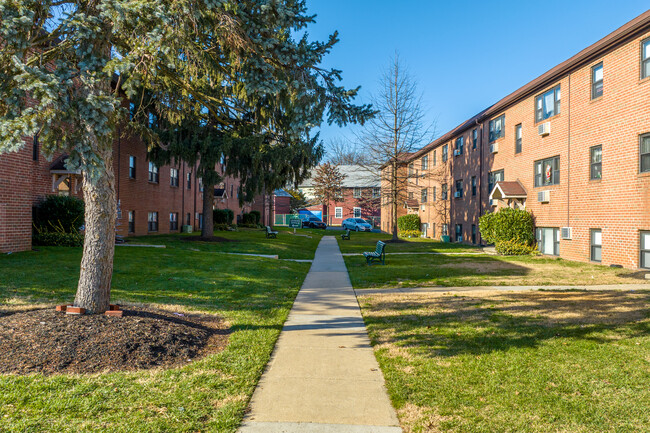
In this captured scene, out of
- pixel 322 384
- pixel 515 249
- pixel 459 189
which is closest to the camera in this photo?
pixel 322 384

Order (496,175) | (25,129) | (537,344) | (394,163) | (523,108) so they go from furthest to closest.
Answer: (394,163) → (496,175) → (523,108) → (537,344) → (25,129)

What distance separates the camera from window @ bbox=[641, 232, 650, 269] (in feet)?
43.8

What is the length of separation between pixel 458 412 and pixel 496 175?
22315 mm

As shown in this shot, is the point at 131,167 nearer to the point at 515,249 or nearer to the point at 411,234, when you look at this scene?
the point at 515,249

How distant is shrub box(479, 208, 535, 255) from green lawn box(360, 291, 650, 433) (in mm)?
11627

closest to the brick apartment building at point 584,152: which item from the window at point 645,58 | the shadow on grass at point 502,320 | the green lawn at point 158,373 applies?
the window at point 645,58

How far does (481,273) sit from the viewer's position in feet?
43.6

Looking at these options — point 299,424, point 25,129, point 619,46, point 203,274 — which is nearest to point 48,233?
point 203,274

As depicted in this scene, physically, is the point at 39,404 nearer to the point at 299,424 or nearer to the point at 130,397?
the point at 130,397

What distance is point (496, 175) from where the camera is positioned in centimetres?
2394

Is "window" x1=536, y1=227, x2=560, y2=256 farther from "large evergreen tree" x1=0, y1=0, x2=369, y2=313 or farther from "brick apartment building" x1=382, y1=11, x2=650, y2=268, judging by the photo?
"large evergreen tree" x1=0, y1=0, x2=369, y2=313

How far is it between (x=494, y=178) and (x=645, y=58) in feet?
36.8

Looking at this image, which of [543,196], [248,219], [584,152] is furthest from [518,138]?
[248,219]

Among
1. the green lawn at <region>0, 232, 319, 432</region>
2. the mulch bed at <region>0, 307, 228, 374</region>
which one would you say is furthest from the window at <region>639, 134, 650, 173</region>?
the mulch bed at <region>0, 307, 228, 374</region>
